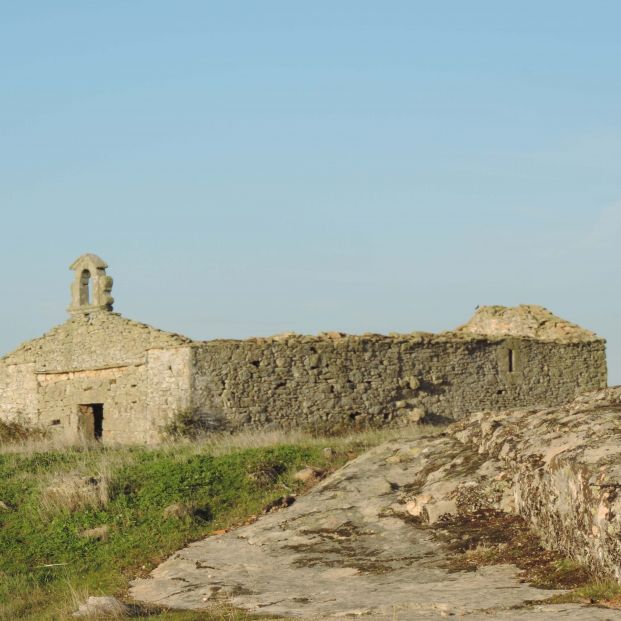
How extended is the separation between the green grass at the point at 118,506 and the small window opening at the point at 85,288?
391 inches

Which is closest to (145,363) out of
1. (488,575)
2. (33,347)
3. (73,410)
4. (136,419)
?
(136,419)

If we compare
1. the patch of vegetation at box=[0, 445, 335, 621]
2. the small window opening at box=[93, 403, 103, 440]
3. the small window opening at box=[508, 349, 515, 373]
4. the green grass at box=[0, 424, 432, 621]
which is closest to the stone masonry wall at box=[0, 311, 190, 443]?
the small window opening at box=[93, 403, 103, 440]

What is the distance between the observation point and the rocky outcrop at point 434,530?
28.0ft

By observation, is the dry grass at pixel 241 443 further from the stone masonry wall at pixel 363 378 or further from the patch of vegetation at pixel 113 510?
the stone masonry wall at pixel 363 378

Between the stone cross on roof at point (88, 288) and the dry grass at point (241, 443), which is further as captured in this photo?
the stone cross on roof at point (88, 288)

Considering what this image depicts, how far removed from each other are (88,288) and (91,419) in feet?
11.9

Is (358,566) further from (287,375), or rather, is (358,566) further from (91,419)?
(91,419)

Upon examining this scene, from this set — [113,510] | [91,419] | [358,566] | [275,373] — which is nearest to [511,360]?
[275,373]

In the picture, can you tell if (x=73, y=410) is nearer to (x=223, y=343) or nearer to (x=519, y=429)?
(x=223, y=343)

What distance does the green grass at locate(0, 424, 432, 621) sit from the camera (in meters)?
12.0

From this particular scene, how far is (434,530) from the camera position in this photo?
10852mm

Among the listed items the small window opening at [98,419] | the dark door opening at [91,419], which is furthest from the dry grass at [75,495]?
the small window opening at [98,419]

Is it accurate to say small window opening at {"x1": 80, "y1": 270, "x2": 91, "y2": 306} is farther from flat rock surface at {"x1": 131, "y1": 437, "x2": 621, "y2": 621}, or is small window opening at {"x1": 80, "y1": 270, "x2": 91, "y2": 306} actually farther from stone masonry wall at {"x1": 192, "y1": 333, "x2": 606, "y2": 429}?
flat rock surface at {"x1": 131, "y1": 437, "x2": 621, "y2": 621}

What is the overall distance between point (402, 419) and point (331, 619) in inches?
601
